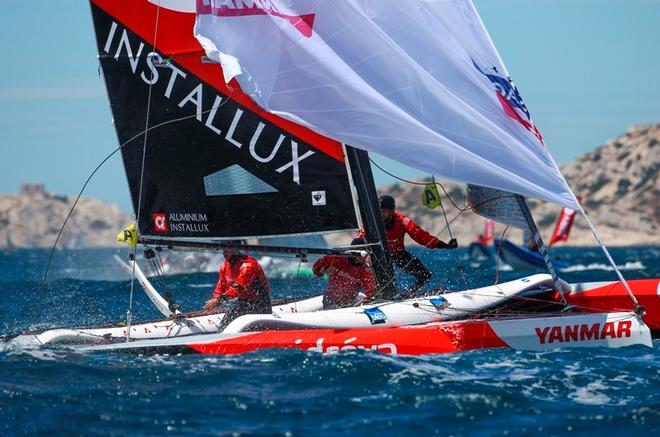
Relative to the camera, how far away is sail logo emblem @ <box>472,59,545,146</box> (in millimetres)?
10734

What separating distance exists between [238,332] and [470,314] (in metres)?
2.29

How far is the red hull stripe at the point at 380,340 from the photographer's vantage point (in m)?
9.67

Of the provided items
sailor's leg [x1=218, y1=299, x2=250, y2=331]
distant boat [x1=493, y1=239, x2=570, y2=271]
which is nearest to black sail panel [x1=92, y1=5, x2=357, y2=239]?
sailor's leg [x1=218, y1=299, x2=250, y2=331]

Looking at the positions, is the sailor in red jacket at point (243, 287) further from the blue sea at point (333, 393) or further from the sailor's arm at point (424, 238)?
the sailor's arm at point (424, 238)

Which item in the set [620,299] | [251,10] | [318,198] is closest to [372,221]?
[318,198]

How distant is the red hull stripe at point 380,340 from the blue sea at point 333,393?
0.55 ft

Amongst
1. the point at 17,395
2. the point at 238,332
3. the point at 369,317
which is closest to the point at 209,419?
the point at 17,395

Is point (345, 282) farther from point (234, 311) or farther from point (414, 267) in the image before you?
point (234, 311)

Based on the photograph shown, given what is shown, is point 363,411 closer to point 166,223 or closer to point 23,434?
point 23,434

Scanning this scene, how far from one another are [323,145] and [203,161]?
1.24 m

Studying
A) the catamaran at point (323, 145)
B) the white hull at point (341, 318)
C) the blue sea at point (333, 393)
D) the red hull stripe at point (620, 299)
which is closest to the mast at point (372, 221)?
the catamaran at point (323, 145)

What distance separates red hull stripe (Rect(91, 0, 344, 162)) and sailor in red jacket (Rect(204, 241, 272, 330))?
A: 130cm

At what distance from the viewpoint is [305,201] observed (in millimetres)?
10883

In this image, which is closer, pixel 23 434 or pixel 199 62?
pixel 23 434
